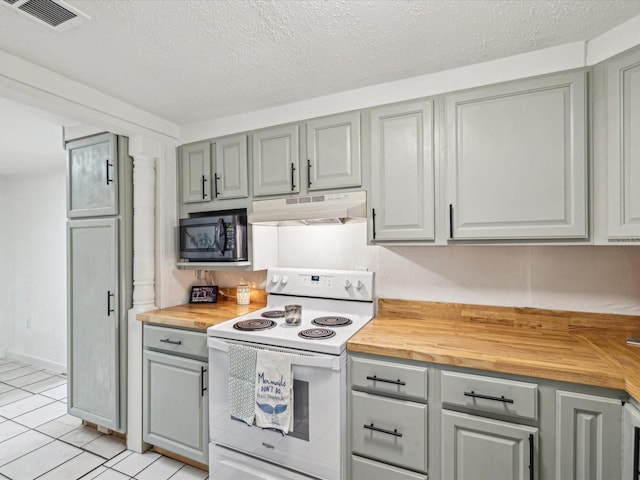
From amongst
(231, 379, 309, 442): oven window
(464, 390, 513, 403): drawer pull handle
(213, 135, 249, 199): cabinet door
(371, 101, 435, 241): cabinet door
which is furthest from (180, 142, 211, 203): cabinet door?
(464, 390, 513, 403): drawer pull handle

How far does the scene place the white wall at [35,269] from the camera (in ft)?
12.4

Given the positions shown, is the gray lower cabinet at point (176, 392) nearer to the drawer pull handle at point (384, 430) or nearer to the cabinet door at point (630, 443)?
the drawer pull handle at point (384, 430)

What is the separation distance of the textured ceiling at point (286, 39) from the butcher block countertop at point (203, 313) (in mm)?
1380

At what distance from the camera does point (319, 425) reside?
1.65m

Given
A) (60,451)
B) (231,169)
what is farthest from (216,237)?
(60,451)

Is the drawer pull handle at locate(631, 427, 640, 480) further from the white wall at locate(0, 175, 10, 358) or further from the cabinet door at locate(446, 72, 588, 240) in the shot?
the white wall at locate(0, 175, 10, 358)

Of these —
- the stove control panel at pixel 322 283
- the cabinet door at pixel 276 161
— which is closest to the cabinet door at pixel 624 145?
the stove control panel at pixel 322 283

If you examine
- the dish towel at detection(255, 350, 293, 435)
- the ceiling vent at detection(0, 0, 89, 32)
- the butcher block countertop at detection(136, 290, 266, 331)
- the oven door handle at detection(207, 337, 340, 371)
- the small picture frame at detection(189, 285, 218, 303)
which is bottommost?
the dish towel at detection(255, 350, 293, 435)

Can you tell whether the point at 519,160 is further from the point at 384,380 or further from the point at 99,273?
the point at 99,273

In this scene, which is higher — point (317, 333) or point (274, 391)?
point (317, 333)

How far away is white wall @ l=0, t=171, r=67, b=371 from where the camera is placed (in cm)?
379

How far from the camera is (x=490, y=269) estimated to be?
6.39 ft

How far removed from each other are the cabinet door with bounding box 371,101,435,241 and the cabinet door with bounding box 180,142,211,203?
3.99ft

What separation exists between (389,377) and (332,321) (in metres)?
0.54
